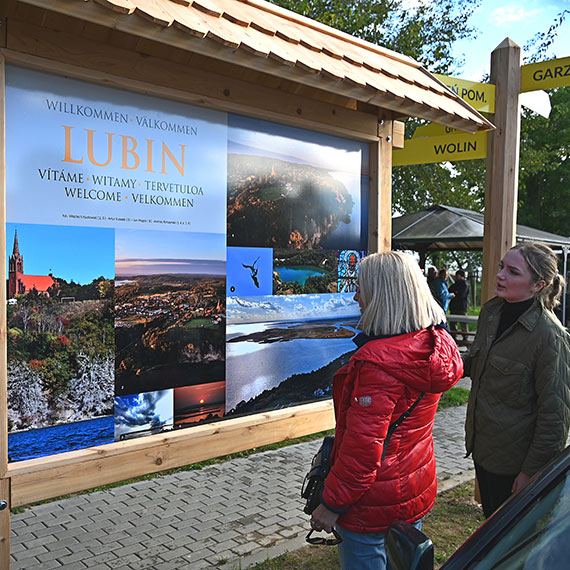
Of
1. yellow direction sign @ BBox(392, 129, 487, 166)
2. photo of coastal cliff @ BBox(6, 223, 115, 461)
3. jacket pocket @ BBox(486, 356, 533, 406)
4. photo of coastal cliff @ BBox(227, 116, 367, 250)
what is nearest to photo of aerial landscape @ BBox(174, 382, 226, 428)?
photo of coastal cliff @ BBox(6, 223, 115, 461)

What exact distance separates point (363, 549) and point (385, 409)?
606 mm

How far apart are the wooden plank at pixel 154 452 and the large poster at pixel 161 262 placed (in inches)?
2.8

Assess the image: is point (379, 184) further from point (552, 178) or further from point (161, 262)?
point (552, 178)

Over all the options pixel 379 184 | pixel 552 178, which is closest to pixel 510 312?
pixel 379 184

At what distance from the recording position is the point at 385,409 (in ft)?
7.11

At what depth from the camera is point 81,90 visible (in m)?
3.04

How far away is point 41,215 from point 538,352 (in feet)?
8.06

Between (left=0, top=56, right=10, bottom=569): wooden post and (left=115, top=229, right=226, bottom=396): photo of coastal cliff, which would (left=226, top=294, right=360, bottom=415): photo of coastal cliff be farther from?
(left=0, top=56, right=10, bottom=569): wooden post

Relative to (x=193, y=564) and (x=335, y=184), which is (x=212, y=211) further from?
(x=193, y=564)

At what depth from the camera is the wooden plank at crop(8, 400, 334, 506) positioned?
2.85m

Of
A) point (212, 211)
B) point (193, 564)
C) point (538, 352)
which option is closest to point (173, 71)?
point (212, 211)

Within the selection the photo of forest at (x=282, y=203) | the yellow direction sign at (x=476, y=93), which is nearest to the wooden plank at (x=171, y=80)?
the photo of forest at (x=282, y=203)

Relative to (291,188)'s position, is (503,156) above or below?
above

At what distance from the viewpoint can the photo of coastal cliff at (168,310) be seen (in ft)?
10.6
